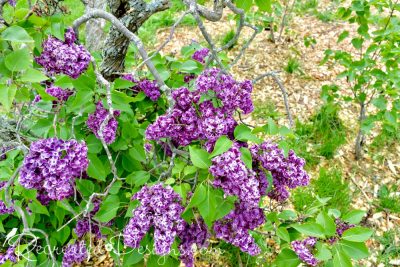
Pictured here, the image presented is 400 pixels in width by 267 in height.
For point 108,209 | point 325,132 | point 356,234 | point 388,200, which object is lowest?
point 388,200

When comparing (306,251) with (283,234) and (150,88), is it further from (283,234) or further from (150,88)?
(150,88)

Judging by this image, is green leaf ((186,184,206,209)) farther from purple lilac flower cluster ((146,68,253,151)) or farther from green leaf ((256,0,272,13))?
green leaf ((256,0,272,13))

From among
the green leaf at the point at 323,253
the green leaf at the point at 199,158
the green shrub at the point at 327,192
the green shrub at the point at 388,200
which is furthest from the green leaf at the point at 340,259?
the green shrub at the point at 388,200

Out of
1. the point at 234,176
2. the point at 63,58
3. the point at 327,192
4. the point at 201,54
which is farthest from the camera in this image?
the point at 327,192

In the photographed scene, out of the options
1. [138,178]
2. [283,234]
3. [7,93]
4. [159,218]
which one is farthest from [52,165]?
[283,234]

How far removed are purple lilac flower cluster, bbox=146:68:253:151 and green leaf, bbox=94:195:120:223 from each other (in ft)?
1.31

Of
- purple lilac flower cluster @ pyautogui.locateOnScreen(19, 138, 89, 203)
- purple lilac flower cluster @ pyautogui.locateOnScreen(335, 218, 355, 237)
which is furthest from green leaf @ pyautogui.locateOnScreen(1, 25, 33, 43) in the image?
purple lilac flower cluster @ pyautogui.locateOnScreen(335, 218, 355, 237)

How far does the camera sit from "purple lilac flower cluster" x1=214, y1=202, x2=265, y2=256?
1.42 meters

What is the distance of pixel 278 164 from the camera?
1.36 m

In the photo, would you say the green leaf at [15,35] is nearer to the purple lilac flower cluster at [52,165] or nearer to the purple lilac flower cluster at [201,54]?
the purple lilac flower cluster at [52,165]

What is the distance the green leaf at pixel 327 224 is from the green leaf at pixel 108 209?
79 centimetres

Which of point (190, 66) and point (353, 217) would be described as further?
point (190, 66)

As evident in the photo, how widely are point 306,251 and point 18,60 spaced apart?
118 cm

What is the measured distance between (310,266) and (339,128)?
2347 millimetres
